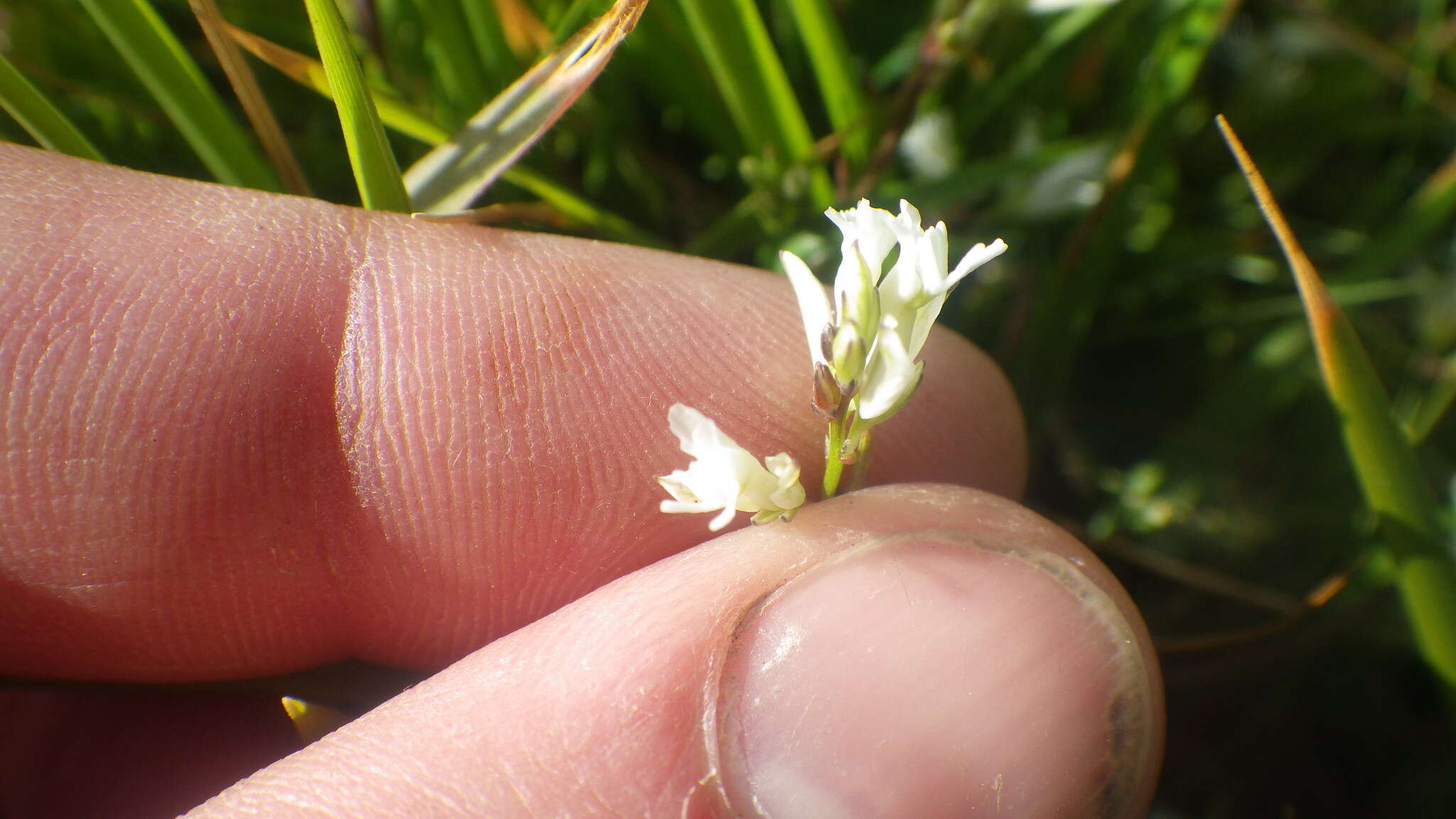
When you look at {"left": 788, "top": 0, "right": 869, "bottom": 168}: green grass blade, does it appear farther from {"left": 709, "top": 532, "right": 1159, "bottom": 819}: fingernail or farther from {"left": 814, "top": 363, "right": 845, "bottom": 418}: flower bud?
→ {"left": 709, "top": 532, "right": 1159, "bottom": 819}: fingernail

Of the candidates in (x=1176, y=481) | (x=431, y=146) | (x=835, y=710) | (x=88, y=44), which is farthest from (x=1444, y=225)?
(x=88, y=44)

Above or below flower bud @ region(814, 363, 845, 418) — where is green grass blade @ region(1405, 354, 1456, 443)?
below

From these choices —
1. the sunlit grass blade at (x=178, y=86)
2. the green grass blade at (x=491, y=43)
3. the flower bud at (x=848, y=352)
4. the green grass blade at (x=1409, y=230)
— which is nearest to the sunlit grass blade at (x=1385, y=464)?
the flower bud at (x=848, y=352)

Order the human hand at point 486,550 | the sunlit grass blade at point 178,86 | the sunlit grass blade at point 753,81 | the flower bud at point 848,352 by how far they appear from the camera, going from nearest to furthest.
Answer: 1. the flower bud at point 848,352
2. the human hand at point 486,550
3. the sunlit grass blade at point 178,86
4. the sunlit grass blade at point 753,81

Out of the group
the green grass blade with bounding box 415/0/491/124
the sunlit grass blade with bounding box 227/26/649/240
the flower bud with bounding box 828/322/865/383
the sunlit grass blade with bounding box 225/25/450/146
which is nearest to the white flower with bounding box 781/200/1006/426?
the flower bud with bounding box 828/322/865/383

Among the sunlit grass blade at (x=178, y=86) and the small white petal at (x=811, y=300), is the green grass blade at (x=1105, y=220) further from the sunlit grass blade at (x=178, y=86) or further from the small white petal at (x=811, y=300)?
the sunlit grass blade at (x=178, y=86)

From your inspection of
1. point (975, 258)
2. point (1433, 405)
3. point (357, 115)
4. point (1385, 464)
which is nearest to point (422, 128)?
point (357, 115)

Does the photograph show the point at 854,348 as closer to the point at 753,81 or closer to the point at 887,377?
the point at 887,377
